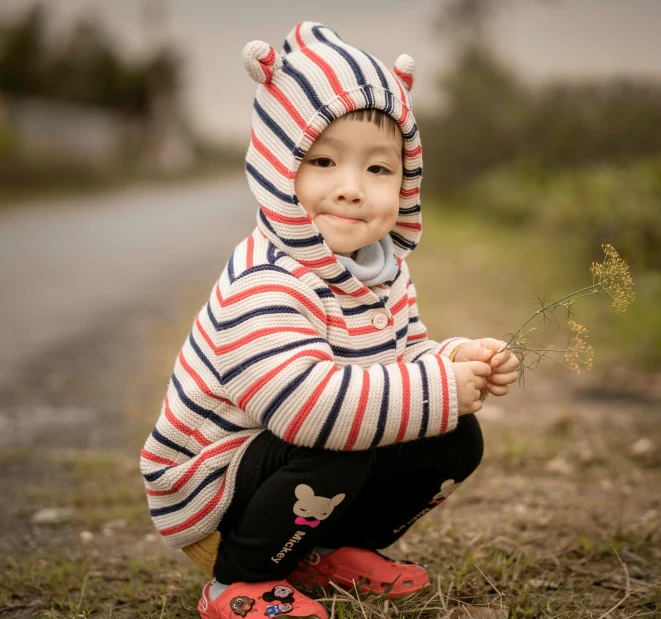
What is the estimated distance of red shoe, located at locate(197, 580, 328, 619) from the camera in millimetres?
1590

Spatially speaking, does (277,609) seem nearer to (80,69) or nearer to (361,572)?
(361,572)

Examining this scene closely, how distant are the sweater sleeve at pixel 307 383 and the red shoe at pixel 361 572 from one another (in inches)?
18.7

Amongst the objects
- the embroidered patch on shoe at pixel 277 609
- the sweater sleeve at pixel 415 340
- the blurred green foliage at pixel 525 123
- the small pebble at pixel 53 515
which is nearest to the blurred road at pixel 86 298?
the small pebble at pixel 53 515

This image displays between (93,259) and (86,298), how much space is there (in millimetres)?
1859

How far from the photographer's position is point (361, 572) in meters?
1.81

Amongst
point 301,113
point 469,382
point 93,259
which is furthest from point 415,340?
point 93,259

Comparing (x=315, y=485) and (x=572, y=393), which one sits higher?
(x=572, y=393)

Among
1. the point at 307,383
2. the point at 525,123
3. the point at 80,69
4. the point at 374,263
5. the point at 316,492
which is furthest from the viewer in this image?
the point at 80,69

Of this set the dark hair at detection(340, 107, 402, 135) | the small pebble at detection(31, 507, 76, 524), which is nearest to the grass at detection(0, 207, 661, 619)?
the small pebble at detection(31, 507, 76, 524)

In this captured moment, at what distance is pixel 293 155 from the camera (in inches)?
62.6

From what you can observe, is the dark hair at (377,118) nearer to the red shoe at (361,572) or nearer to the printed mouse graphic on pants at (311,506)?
the printed mouse graphic on pants at (311,506)

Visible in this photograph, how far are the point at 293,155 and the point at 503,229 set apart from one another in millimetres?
7271

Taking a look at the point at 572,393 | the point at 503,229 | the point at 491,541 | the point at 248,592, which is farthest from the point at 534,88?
the point at 248,592

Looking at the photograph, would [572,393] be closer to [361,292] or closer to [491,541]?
[491,541]
